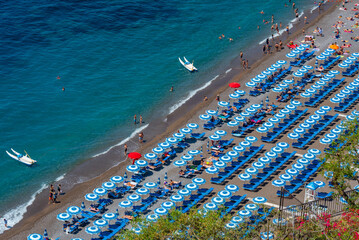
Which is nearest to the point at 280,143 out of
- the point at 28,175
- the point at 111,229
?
the point at 111,229

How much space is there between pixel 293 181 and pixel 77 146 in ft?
94.3

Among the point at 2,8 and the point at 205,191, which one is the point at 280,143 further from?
the point at 2,8

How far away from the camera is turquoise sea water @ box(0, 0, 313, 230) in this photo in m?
85.3

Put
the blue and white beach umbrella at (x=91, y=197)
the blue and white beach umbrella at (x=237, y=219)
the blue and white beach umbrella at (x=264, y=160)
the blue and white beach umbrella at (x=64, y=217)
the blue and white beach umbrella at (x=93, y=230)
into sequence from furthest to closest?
the blue and white beach umbrella at (x=264, y=160) < the blue and white beach umbrella at (x=91, y=197) < the blue and white beach umbrella at (x=64, y=217) < the blue and white beach umbrella at (x=93, y=230) < the blue and white beach umbrella at (x=237, y=219)

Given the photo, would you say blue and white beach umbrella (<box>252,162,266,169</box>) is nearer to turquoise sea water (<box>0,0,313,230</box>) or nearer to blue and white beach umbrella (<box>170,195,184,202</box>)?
blue and white beach umbrella (<box>170,195,184,202</box>)

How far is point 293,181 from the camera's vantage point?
71.9 m

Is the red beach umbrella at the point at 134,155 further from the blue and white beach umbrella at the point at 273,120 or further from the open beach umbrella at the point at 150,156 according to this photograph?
the blue and white beach umbrella at the point at 273,120

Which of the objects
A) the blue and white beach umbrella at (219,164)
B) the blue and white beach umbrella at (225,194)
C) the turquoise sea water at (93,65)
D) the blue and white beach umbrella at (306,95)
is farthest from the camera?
the blue and white beach umbrella at (306,95)

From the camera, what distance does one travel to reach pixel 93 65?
109 meters

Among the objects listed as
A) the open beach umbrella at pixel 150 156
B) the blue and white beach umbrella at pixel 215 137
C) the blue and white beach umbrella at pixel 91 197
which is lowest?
the open beach umbrella at pixel 150 156

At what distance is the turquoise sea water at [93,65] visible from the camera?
280 feet

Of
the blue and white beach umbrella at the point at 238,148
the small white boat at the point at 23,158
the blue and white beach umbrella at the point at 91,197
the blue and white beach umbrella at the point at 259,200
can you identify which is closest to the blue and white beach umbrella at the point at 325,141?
the blue and white beach umbrella at the point at 238,148

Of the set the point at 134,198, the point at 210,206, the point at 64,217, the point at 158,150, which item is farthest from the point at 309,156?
the point at 64,217

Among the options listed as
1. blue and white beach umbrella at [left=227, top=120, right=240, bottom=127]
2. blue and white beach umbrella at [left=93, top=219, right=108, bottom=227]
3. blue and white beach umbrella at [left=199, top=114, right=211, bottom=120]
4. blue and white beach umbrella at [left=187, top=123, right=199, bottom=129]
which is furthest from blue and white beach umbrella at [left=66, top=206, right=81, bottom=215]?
blue and white beach umbrella at [left=199, top=114, right=211, bottom=120]
